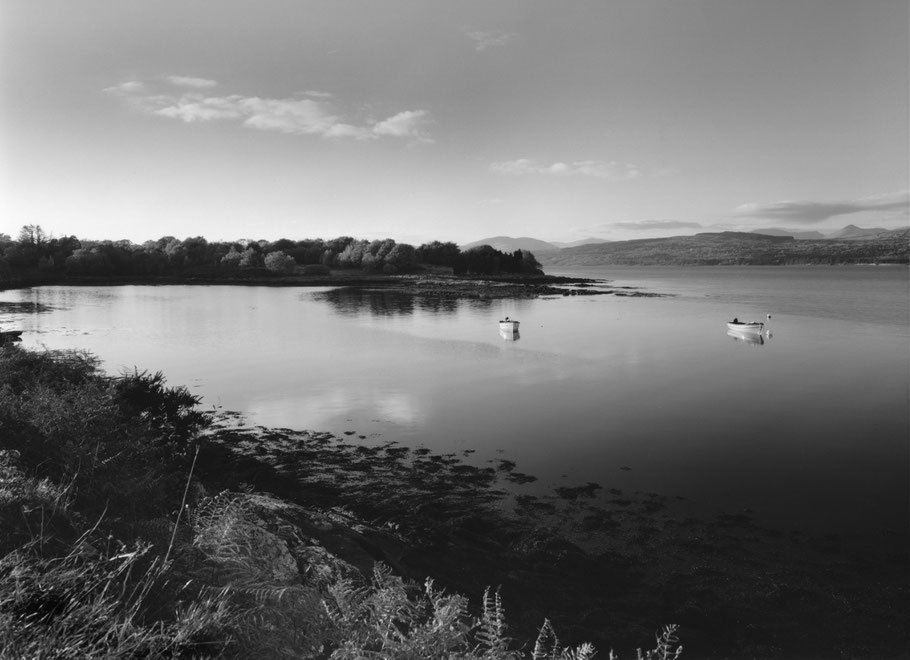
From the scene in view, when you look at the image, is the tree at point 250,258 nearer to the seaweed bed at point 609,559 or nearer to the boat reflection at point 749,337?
the boat reflection at point 749,337

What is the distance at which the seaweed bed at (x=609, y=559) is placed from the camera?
840 centimetres

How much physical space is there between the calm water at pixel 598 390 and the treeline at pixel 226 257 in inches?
3010

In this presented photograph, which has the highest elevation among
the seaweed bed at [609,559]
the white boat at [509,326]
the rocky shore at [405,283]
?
the rocky shore at [405,283]

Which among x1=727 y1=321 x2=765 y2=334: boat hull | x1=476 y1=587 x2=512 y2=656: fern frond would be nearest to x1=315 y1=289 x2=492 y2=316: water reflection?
x1=727 y1=321 x2=765 y2=334: boat hull

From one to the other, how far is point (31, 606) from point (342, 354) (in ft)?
103

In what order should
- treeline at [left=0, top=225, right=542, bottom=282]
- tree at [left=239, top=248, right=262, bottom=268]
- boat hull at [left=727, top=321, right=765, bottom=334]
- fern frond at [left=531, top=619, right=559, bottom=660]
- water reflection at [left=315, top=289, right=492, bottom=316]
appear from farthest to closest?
tree at [left=239, top=248, right=262, bottom=268] < treeline at [left=0, top=225, right=542, bottom=282] < water reflection at [left=315, top=289, right=492, bottom=316] < boat hull at [left=727, top=321, right=765, bottom=334] < fern frond at [left=531, top=619, right=559, bottom=660]

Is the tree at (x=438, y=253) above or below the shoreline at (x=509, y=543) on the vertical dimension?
above

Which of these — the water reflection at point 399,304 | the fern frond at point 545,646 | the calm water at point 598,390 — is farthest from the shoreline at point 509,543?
the water reflection at point 399,304

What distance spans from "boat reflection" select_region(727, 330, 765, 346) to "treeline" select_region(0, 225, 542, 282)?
4082 inches

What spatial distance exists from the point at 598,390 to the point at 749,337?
2282cm

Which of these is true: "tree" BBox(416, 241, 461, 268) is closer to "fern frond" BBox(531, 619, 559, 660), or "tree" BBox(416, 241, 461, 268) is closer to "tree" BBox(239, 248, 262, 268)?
"tree" BBox(239, 248, 262, 268)

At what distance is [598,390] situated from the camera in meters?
25.1

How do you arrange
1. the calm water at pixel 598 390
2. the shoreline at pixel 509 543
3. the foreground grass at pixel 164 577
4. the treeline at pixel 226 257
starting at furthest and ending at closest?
the treeline at pixel 226 257, the calm water at pixel 598 390, the shoreline at pixel 509 543, the foreground grass at pixel 164 577

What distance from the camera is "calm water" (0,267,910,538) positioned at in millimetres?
14586
